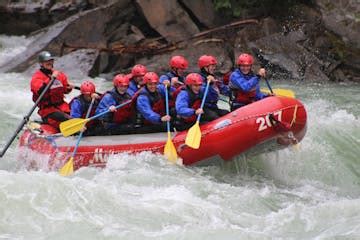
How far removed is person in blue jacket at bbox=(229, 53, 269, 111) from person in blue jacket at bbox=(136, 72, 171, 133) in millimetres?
1000

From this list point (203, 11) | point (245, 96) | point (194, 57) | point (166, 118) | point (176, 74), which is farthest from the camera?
point (203, 11)

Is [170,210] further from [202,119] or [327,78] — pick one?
[327,78]

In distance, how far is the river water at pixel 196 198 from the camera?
6.64 metres

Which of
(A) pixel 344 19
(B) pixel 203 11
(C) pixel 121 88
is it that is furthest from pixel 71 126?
(B) pixel 203 11

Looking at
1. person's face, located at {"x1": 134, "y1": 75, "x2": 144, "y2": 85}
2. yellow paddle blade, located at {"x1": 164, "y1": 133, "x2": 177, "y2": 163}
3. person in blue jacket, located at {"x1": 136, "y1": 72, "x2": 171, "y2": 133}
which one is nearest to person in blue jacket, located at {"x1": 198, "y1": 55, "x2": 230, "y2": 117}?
person in blue jacket, located at {"x1": 136, "y1": 72, "x2": 171, "y2": 133}

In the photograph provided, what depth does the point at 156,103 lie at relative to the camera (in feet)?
29.8

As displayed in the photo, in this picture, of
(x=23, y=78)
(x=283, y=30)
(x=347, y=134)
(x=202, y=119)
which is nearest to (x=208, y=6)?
(x=283, y=30)

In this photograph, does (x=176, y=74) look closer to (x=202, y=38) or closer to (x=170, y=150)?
(x=170, y=150)

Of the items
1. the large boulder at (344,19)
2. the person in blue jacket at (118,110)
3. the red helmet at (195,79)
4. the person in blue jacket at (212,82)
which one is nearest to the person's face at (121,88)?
the person in blue jacket at (118,110)

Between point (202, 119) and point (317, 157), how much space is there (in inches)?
76.2

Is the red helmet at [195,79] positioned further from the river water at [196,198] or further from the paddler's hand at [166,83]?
the river water at [196,198]

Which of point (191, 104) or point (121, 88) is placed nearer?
point (191, 104)

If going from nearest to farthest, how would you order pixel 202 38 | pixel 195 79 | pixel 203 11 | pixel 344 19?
1. pixel 195 79
2. pixel 344 19
3. pixel 202 38
4. pixel 203 11

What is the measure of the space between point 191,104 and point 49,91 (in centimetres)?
217
